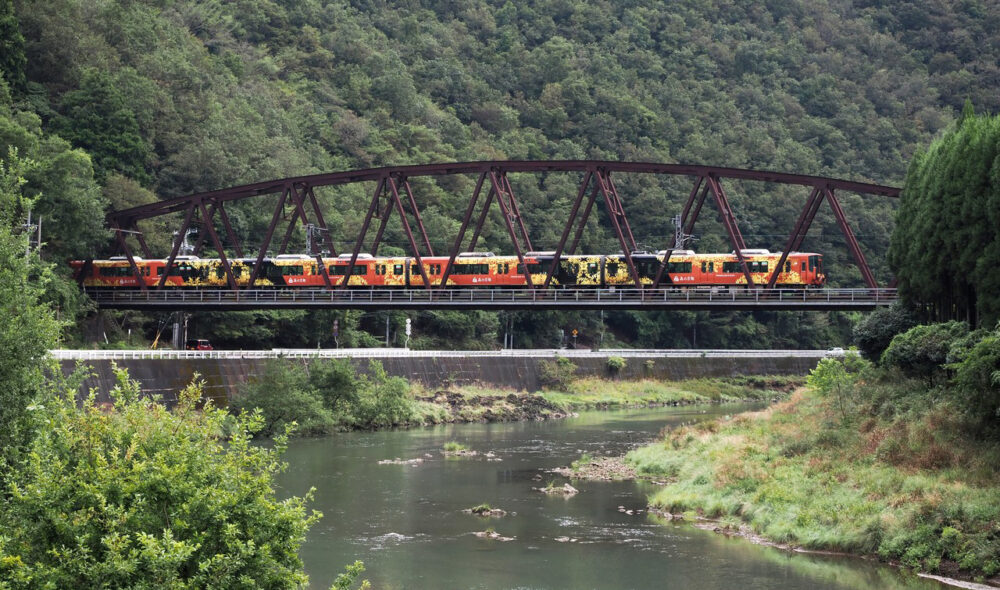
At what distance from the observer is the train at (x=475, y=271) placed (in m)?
65.1

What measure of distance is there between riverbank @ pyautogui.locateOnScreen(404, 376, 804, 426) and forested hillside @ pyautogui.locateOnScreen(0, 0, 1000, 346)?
17627mm

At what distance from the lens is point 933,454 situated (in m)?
31.8

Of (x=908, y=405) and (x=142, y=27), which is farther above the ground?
(x=142, y=27)

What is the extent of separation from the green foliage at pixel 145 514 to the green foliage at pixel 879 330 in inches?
1287

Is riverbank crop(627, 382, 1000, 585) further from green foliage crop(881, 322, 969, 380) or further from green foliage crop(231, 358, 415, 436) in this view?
green foliage crop(231, 358, 415, 436)

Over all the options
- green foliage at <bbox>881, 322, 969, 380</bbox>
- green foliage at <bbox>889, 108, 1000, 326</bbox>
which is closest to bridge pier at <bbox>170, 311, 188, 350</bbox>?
green foliage at <bbox>889, 108, 1000, 326</bbox>

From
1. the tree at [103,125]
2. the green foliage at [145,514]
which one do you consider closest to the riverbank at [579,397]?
the tree at [103,125]

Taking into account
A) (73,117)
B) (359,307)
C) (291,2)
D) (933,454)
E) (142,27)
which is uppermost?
(291,2)

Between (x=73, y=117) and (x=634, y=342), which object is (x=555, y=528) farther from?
(x=634, y=342)

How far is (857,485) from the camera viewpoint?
31.5 metres

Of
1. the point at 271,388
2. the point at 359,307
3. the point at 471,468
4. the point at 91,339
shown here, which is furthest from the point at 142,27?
the point at 471,468

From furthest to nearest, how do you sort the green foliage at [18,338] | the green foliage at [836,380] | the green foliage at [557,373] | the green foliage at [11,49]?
the green foliage at [11,49] → the green foliage at [557,373] → the green foliage at [836,380] → the green foliage at [18,338]

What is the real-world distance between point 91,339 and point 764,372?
4880 centimetres

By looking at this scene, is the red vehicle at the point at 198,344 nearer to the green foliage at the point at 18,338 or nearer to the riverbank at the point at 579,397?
the riverbank at the point at 579,397
